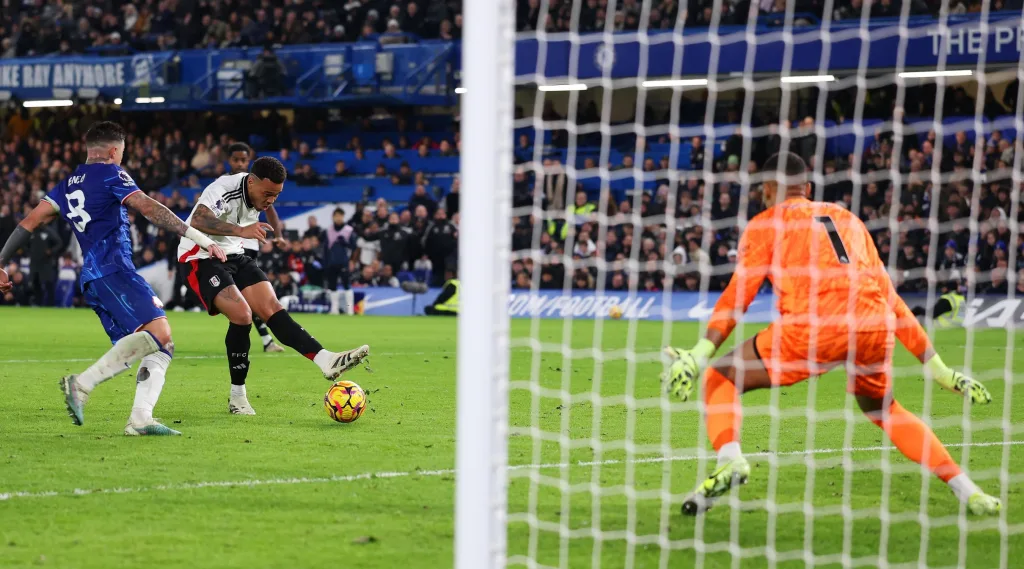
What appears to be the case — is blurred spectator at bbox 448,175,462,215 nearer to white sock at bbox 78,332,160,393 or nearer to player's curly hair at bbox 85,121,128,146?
player's curly hair at bbox 85,121,128,146

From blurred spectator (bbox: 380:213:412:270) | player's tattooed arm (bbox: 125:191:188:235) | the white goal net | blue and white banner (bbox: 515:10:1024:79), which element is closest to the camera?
the white goal net

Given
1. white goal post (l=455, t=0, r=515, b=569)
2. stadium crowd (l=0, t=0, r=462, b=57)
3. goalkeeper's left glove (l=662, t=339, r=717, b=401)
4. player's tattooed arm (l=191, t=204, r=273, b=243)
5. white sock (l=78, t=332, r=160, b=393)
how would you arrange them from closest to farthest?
white goal post (l=455, t=0, r=515, b=569) < goalkeeper's left glove (l=662, t=339, r=717, b=401) < white sock (l=78, t=332, r=160, b=393) < player's tattooed arm (l=191, t=204, r=273, b=243) < stadium crowd (l=0, t=0, r=462, b=57)

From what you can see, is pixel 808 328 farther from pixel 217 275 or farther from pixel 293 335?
pixel 217 275

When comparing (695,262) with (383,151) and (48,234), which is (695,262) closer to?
(383,151)

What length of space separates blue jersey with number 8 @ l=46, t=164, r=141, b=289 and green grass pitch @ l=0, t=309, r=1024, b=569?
42.1 inches

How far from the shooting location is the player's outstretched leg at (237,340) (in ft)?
28.6

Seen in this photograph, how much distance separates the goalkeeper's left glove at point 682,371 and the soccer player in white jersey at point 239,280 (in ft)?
12.4

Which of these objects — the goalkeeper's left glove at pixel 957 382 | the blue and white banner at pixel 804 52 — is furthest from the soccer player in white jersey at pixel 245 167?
the blue and white banner at pixel 804 52

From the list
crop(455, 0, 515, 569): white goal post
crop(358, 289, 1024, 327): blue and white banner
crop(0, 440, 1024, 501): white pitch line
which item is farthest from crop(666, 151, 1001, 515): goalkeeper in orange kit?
crop(358, 289, 1024, 327): blue and white banner

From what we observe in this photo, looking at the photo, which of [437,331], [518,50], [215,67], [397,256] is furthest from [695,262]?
[215,67]

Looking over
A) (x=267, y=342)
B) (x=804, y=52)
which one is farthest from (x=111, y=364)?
(x=804, y=52)

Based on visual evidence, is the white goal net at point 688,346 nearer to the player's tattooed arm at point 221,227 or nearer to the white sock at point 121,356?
the player's tattooed arm at point 221,227

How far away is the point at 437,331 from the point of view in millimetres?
18203

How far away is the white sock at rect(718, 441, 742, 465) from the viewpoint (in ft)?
17.6
